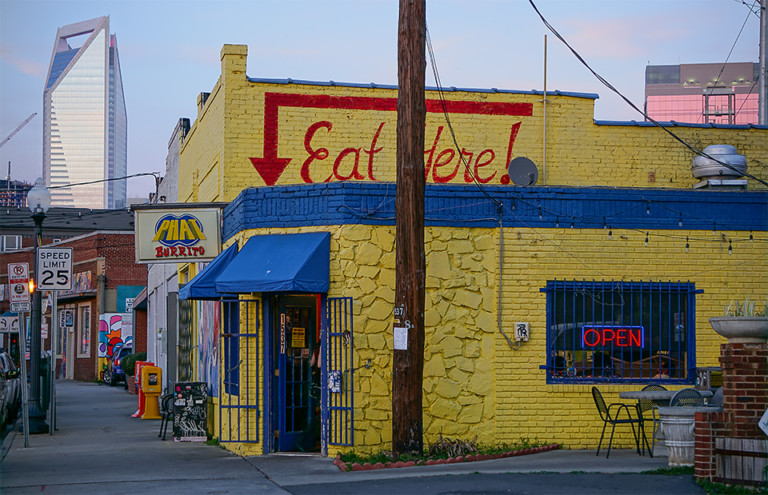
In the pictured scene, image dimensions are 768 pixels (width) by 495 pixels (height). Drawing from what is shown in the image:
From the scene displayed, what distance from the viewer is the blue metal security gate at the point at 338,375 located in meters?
13.1

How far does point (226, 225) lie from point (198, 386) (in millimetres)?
2906

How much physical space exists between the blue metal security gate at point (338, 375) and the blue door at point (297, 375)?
76 cm

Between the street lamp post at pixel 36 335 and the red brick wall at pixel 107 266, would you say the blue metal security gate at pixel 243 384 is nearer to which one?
the street lamp post at pixel 36 335

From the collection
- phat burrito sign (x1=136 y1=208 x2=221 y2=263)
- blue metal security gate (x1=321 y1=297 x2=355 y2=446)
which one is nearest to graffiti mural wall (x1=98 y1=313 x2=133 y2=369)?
phat burrito sign (x1=136 y1=208 x2=221 y2=263)

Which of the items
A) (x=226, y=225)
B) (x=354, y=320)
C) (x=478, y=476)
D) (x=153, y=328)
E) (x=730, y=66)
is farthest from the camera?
(x=730, y=66)

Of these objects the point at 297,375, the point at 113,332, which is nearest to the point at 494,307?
the point at 297,375

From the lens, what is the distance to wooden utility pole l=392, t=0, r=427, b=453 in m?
12.1

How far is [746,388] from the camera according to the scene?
9930mm

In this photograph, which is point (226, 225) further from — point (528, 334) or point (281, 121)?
point (528, 334)

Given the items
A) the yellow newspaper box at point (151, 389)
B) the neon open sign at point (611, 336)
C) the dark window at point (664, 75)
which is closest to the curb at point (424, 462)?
the neon open sign at point (611, 336)

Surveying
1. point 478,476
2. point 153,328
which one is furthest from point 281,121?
point 153,328

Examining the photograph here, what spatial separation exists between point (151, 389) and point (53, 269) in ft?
17.7

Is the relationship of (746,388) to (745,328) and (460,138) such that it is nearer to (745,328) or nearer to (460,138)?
(745,328)

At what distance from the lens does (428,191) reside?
13695 millimetres
